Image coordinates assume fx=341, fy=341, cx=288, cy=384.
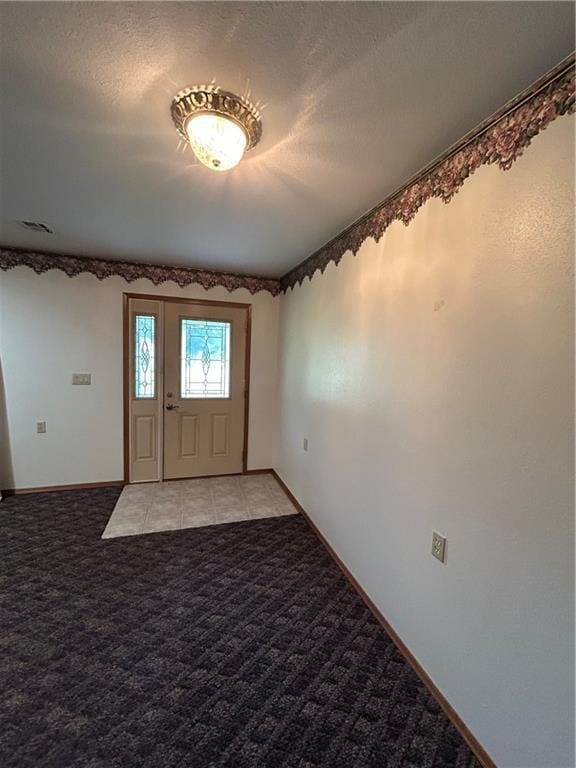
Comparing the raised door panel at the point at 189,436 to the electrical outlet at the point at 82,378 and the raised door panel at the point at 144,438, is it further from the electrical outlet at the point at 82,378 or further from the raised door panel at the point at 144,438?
the electrical outlet at the point at 82,378

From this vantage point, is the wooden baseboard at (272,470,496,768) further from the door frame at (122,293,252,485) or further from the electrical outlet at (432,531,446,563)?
the door frame at (122,293,252,485)

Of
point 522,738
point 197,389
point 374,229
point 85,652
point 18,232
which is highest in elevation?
point 18,232

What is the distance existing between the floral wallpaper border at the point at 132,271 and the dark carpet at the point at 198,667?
97.5 inches

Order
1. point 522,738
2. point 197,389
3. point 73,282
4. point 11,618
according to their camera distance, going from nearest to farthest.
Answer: point 522,738, point 11,618, point 73,282, point 197,389

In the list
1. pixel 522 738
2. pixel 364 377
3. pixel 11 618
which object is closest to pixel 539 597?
pixel 522 738

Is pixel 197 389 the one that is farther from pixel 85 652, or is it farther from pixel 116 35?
pixel 116 35

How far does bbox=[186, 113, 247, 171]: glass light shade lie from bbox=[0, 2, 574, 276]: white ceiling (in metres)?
0.11

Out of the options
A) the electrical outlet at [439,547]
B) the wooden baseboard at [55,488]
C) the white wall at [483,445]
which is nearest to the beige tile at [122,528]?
the wooden baseboard at [55,488]

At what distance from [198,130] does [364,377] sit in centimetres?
151

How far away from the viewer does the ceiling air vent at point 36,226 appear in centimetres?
255

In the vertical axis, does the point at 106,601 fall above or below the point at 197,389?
below

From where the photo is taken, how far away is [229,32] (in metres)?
1.00

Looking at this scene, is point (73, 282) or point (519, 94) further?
point (73, 282)

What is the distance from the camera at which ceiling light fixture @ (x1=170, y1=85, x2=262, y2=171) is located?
125 cm
